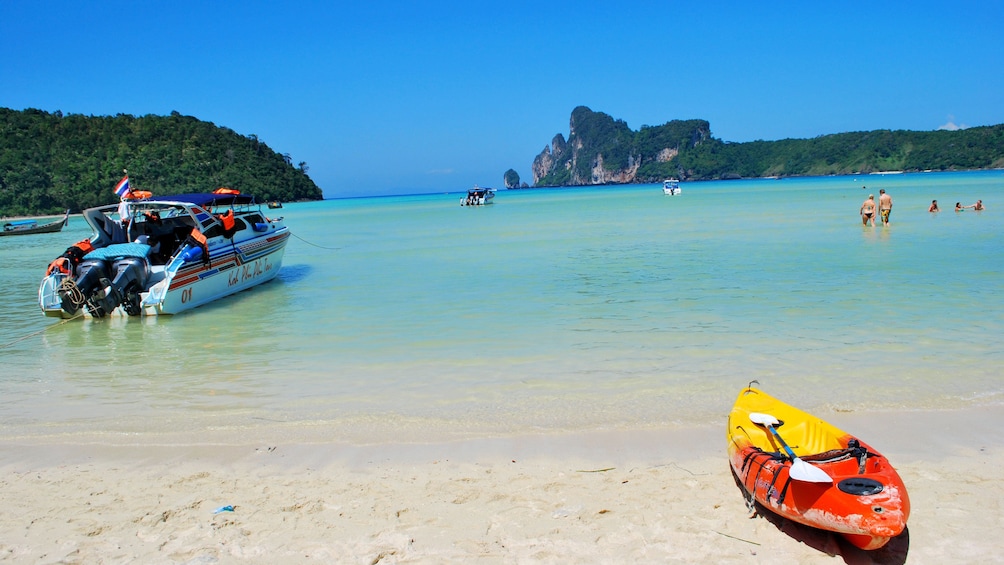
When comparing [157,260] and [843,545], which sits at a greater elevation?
[157,260]

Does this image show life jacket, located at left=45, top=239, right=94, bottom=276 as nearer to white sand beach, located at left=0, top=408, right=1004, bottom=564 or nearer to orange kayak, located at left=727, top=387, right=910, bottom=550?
white sand beach, located at left=0, top=408, right=1004, bottom=564

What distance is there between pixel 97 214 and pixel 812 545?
509 inches

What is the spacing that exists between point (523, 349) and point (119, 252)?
307 inches

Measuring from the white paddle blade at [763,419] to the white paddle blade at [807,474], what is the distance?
0.72 m

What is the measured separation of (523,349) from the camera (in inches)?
312

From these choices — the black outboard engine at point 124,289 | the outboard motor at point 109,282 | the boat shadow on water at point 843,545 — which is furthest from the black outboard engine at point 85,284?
the boat shadow on water at point 843,545

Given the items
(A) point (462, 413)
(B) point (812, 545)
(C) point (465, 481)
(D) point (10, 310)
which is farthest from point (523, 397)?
(D) point (10, 310)

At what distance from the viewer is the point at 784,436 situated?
14.0ft

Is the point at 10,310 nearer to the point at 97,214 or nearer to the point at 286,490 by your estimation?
the point at 97,214

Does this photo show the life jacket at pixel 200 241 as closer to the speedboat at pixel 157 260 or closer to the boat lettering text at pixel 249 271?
the speedboat at pixel 157 260

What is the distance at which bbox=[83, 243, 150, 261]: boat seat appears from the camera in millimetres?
11086

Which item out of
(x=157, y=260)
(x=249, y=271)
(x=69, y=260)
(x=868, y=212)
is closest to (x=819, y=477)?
(x=69, y=260)

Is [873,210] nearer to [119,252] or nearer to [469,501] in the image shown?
[119,252]

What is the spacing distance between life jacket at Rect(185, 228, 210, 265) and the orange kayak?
10479mm
